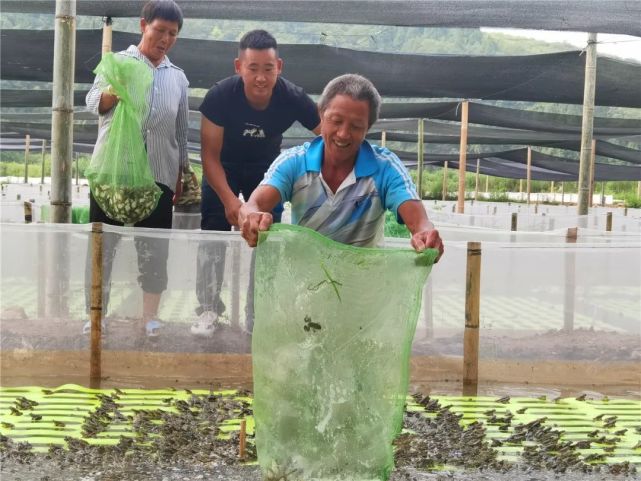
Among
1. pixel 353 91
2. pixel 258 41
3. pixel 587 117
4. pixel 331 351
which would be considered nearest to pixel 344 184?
pixel 353 91

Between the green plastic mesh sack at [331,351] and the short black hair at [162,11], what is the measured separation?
1969mm

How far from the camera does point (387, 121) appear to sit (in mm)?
13930

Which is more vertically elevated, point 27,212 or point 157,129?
point 157,129

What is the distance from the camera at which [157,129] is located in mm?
4082

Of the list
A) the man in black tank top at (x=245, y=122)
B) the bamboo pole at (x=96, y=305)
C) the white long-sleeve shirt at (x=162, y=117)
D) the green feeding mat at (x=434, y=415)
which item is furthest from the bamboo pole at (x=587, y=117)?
the bamboo pole at (x=96, y=305)

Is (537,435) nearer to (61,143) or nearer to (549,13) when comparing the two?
(61,143)

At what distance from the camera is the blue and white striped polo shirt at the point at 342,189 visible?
2408mm

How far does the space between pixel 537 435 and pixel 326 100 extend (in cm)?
179

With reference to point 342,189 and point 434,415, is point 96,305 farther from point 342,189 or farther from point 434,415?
point 342,189

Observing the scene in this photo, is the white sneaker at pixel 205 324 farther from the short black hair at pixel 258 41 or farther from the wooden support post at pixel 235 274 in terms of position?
the short black hair at pixel 258 41

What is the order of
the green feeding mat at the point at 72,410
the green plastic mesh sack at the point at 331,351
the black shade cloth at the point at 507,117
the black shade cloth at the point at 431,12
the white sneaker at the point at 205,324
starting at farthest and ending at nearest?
the black shade cloth at the point at 507,117 → the black shade cloth at the point at 431,12 → the white sneaker at the point at 205,324 → the green feeding mat at the point at 72,410 → the green plastic mesh sack at the point at 331,351

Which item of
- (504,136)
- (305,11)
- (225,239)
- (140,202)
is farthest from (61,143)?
(504,136)

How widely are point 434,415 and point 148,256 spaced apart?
1.62 metres

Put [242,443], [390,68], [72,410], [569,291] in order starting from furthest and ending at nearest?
[390,68]
[569,291]
[72,410]
[242,443]
